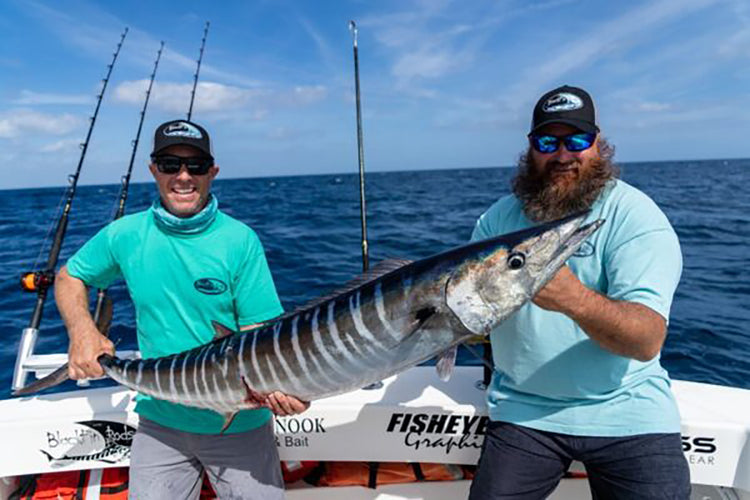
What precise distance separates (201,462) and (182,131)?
5.73 feet

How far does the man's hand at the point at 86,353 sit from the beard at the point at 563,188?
2.37 meters

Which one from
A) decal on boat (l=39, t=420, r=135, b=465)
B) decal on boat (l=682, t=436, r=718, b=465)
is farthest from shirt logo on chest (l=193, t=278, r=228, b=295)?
decal on boat (l=682, t=436, r=718, b=465)

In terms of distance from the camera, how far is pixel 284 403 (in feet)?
7.26

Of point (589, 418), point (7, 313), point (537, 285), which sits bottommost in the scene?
point (7, 313)

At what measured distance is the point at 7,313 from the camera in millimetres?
7906

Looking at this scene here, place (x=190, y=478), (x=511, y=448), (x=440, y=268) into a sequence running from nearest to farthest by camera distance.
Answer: (x=440, y=268) < (x=511, y=448) < (x=190, y=478)

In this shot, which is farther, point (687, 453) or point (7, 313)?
point (7, 313)

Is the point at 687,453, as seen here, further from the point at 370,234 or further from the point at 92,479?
the point at 370,234

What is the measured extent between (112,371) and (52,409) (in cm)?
95

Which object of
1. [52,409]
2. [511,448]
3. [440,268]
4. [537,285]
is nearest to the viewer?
[537,285]

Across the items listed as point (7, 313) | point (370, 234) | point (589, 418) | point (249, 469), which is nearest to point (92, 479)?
point (249, 469)

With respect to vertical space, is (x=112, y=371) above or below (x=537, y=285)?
below

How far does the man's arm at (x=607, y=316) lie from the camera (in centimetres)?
179

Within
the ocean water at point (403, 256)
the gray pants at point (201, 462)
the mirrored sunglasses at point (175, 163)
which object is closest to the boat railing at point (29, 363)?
the gray pants at point (201, 462)
